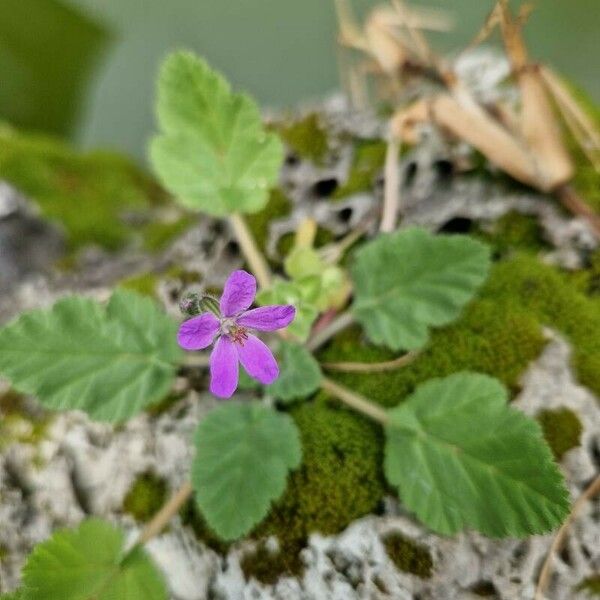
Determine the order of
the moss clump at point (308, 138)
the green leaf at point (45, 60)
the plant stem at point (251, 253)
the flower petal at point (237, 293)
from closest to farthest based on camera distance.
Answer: the flower petal at point (237, 293), the plant stem at point (251, 253), the moss clump at point (308, 138), the green leaf at point (45, 60)

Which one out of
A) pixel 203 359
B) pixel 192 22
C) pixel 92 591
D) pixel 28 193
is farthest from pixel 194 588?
pixel 192 22

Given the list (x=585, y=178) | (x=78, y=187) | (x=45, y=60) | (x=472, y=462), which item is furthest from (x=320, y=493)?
(x=45, y=60)

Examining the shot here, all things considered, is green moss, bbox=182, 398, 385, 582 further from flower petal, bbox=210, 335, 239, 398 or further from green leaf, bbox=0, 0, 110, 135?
green leaf, bbox=0, 0, 110, 135

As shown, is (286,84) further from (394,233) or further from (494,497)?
(494,497)

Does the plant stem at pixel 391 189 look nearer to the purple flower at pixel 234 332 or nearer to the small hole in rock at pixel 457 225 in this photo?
the small hole in rock at pixel 457 225

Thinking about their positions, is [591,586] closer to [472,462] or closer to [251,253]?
[472,462]

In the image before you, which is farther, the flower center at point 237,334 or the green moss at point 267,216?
the green moss at point 267,216

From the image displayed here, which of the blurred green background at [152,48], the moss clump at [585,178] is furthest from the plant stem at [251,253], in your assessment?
the blurred green background at [152,48]
